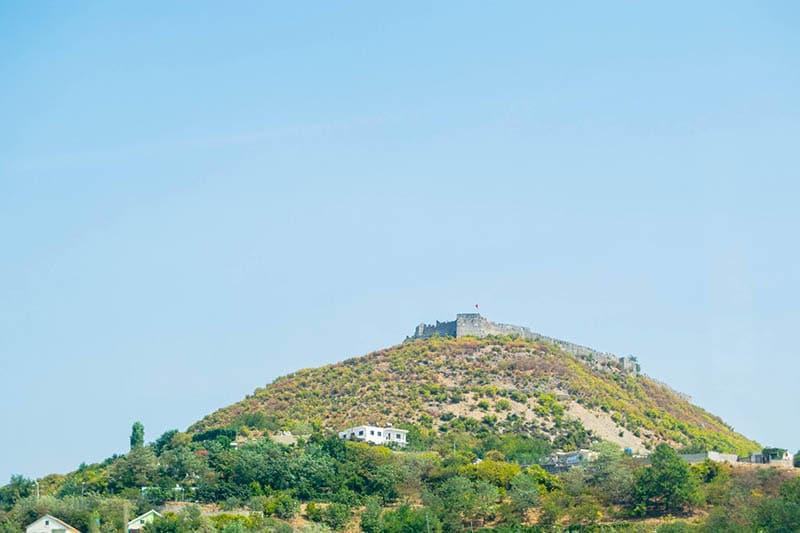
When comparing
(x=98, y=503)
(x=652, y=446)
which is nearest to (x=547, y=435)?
(x=652, y=446)

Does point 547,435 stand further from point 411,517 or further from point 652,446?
point 411,517

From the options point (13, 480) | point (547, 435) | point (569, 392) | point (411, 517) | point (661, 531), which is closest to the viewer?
point (661, 531)

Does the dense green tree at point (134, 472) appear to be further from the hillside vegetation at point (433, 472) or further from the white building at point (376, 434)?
the white building at point (376, 434)

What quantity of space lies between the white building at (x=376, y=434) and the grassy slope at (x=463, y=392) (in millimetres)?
4321

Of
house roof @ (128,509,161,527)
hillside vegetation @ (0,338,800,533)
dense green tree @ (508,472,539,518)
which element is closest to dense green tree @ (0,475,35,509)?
hillside vegetation @ (0,338,800,533)

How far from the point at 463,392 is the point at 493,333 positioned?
47.9 ft

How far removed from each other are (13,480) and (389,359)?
130 feet

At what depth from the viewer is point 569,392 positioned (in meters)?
114

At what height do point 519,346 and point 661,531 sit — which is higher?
point 519,346

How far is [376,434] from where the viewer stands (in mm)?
100562

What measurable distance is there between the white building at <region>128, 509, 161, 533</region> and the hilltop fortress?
53959 millimetres

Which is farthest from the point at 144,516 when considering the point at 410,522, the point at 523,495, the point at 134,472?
the point at 523,495

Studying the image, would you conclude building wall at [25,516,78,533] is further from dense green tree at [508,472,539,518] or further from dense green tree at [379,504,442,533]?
dense green tree at [508,472,539,518]

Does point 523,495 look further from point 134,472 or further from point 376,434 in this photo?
point 134,472
